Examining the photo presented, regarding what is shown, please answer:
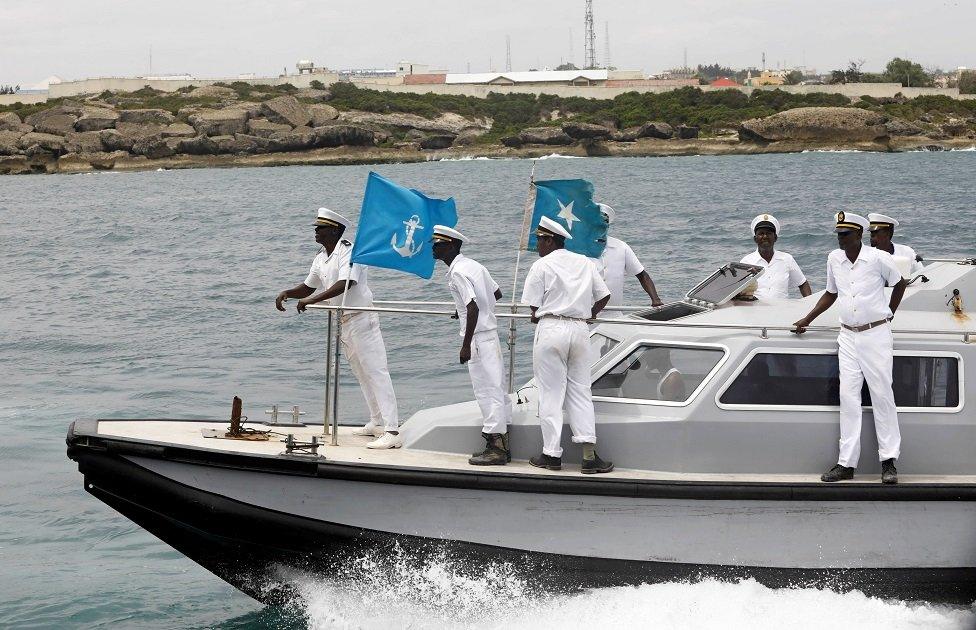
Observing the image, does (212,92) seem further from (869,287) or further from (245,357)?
(869,287)

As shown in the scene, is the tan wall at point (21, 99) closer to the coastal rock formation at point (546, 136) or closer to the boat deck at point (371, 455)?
the coastal rock formation at point (546, 136)

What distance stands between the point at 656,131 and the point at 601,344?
83.7m

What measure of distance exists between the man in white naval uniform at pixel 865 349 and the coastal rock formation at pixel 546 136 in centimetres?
8313

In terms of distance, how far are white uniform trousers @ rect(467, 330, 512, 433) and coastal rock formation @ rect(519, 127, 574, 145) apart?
272 feet

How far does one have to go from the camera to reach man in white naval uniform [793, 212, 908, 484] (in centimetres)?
717

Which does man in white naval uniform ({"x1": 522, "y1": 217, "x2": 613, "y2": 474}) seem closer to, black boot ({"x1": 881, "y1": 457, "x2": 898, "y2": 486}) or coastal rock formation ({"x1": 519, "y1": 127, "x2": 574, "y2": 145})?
black boot ({"x1": 881, "y1": 457, "x2": 898, "y2": 486})

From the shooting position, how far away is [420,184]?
197ft

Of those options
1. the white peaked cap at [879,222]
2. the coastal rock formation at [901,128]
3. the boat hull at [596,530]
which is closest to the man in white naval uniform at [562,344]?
the boat hull at [596,530]

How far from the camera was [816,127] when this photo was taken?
85.2 m

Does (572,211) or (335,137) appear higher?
(335,137)

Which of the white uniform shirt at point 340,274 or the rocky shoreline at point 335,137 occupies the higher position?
the rocky shoreline at point 335,137

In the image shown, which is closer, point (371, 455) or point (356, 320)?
point (371, 455)

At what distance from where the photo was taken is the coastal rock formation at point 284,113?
8938cm

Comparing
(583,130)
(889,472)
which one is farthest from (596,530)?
(583,130)
